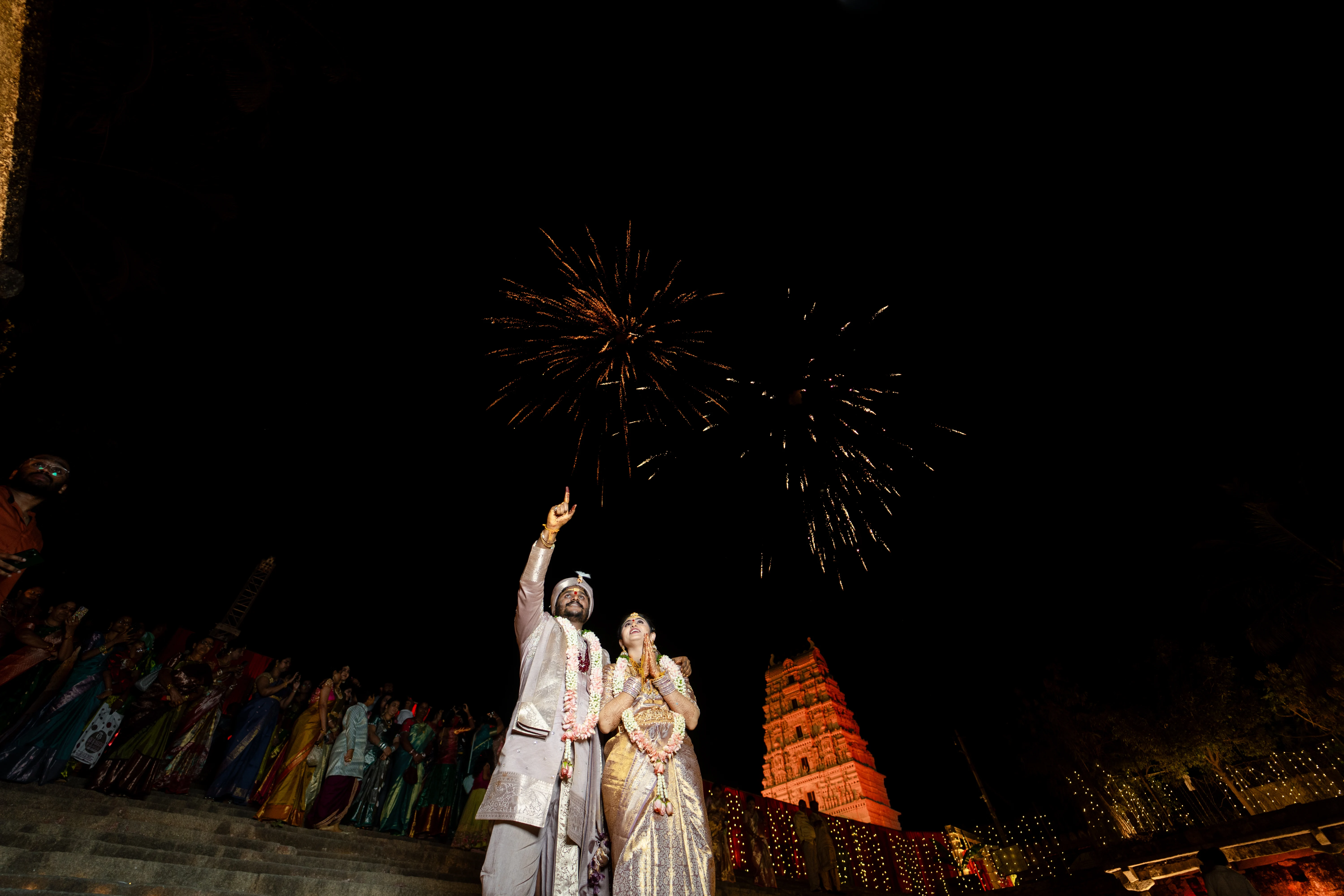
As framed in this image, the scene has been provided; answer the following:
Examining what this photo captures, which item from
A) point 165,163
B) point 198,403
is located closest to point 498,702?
point 198,403

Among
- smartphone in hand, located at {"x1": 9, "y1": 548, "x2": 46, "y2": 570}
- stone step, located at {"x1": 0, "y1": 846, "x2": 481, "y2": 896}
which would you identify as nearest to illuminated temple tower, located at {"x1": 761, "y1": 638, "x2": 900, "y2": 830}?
stone step, located at {"x1": 0, "y1": 846, "x2": 481, "y2": 896}

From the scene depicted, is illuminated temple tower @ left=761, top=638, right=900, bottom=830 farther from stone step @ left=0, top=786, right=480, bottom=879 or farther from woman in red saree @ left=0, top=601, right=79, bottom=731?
woman in red saree @ left=0, top=601, right=79, bottom=731

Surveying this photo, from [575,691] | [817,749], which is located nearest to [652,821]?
[575,691]

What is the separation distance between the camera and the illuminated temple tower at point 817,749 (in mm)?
43562

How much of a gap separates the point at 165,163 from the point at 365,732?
719cm

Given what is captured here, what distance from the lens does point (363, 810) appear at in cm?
796

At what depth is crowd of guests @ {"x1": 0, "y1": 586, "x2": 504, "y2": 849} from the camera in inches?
232

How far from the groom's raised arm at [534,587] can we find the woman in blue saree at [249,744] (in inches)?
231

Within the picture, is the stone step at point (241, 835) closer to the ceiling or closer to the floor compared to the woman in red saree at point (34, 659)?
closer to the floor

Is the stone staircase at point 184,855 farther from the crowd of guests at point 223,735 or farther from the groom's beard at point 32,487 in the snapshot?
the groom's beard at point 32,487

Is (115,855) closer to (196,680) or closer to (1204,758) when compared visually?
(196,680)

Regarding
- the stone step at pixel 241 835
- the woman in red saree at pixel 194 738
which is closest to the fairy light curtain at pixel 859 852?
the stone step at pixel 241 835

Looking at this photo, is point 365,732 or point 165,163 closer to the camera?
point 165,163

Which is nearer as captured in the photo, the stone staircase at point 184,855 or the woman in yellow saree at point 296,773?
the stone staircase at point 184,855
